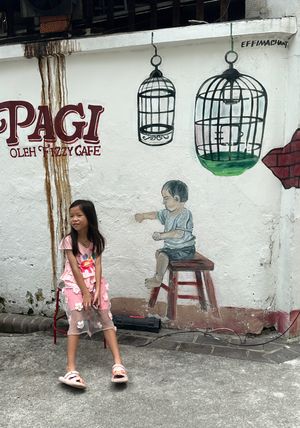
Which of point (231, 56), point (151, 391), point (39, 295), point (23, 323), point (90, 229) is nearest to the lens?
point (151, 391)

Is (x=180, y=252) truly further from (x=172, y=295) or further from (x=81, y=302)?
(x=81, y=302)

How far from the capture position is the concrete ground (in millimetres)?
2951

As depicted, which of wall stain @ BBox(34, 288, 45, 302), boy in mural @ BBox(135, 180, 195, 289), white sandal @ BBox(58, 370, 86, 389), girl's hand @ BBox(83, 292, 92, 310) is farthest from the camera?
wall stain @ BBox(34, 288, 45, 302)

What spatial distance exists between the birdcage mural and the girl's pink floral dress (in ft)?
3.95

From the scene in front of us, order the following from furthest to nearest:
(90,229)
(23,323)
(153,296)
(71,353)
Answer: (23,323)
(153,296)
(90,229)
(71,353)

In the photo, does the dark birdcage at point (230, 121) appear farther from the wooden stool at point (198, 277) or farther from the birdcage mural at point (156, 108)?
the wooden stool at point (198, 277)

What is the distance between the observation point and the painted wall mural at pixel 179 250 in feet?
14.0

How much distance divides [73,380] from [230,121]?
250 cm

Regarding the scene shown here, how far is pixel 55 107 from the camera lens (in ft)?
14.8

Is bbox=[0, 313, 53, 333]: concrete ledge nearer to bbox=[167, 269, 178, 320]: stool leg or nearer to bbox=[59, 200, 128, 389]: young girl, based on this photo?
bbox=[59, 200, 128, 389]: young girl

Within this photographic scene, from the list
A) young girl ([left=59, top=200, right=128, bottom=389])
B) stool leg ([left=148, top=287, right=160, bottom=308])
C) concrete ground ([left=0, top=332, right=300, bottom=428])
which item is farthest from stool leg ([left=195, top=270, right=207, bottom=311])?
young girl ([left=59, top=200, right=128, bottom=389])

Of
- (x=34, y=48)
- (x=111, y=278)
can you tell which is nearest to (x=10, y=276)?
(x=111, y=278)

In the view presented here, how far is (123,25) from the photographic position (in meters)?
4.94

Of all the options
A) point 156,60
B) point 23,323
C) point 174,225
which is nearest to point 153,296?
point 174,225
